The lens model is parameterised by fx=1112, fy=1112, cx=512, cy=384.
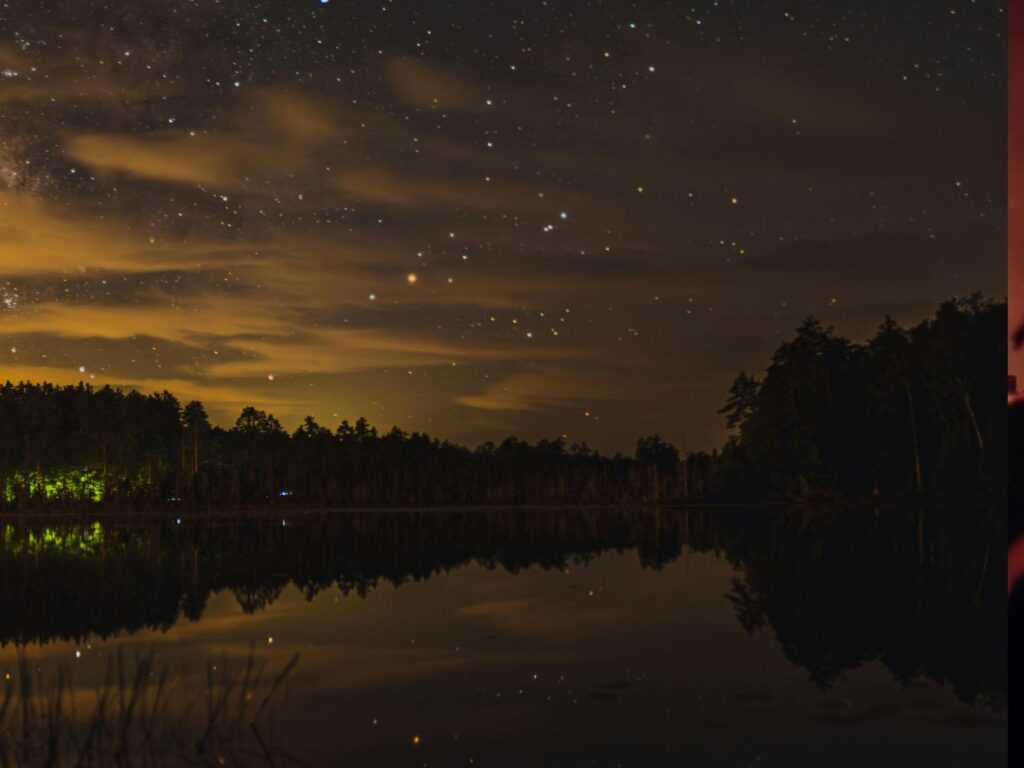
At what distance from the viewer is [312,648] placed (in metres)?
15.7

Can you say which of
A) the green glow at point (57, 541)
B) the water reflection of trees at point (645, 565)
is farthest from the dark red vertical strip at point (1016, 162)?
the green glow at point (57, 541)

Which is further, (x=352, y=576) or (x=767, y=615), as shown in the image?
(x=352, y=576)

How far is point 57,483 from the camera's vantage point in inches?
3637

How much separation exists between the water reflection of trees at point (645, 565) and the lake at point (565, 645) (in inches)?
4.1

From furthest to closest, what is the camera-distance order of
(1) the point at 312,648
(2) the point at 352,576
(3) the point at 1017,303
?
(2) the point at 352,576 < (1) the point at 312,648 < (3) the point at 1017,303

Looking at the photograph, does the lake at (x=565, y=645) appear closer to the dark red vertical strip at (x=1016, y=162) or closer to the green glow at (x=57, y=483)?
the dark red vertical strip at (x=1016, y=162)

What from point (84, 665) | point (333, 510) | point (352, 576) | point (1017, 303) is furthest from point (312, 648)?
point (333, 510)

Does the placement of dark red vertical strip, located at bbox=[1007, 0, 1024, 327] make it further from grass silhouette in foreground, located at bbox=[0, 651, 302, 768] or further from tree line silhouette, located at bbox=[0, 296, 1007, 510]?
tree line silhouette, located at bbox=[0, 296, 1007, 510]

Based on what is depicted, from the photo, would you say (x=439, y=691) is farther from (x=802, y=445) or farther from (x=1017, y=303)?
(x=802, y=445)

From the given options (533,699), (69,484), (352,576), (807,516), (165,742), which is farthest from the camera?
(69,484)

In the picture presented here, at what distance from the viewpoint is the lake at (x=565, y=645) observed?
10180 millimetres

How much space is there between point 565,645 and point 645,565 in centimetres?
1238

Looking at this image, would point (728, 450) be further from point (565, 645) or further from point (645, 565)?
point (565, 645)

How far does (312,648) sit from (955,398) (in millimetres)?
56250
